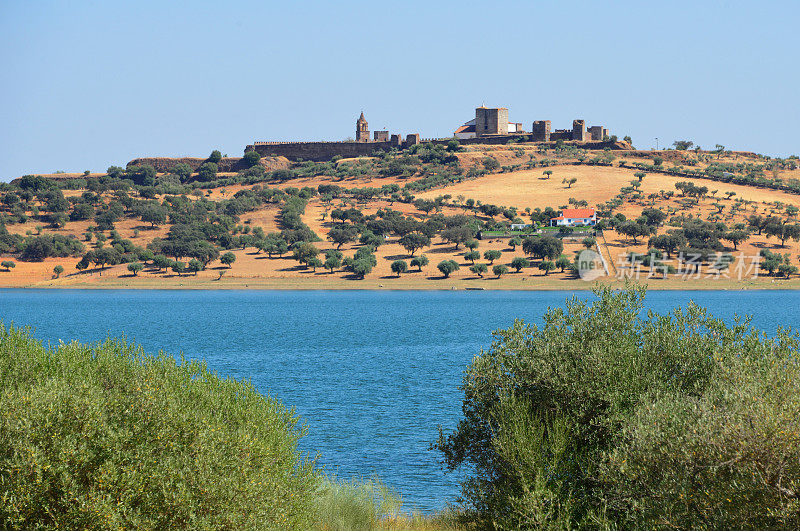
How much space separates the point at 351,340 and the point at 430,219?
179 ft

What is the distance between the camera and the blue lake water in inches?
1261

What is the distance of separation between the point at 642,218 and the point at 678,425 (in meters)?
104

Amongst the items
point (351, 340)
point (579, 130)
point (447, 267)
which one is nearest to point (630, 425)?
point (351, 340)

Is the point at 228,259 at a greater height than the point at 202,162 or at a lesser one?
lesser

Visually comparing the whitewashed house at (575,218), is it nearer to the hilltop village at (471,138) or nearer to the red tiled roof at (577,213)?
the red tiled roof at (577,213)

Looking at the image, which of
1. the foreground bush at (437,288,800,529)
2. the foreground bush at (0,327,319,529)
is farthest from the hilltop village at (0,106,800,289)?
the foreground bush at (0,327,319,529)

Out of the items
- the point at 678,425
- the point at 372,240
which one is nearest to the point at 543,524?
the point at 678,425

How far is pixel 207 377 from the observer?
60.2ft

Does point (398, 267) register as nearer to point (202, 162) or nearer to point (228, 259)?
point (228, 259)

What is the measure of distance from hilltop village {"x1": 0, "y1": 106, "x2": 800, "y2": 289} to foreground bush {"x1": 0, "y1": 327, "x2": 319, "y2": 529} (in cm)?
7861

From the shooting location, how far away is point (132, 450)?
47.0ft

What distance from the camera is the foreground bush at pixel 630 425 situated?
1278 centimetres

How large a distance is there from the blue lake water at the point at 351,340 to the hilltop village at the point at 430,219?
4.02 m

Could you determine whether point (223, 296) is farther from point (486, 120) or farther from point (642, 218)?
point (486, 120)
